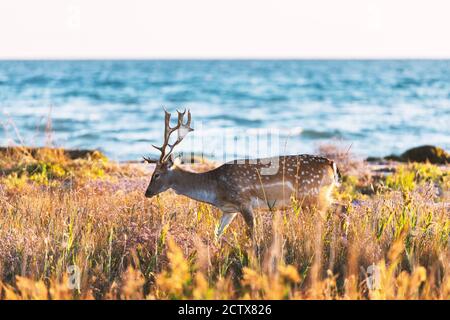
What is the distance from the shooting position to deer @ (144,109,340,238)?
7.60 m

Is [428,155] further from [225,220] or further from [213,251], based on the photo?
[213,251]

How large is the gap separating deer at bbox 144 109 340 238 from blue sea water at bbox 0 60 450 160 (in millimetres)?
4107

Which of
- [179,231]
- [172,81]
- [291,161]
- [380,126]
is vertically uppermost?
[172,81]

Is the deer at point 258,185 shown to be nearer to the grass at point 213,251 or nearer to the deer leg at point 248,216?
the deer leg at point 248,216

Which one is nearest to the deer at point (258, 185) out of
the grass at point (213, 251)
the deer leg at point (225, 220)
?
the deer leg at point (225, 220)

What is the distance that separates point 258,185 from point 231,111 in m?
32.2

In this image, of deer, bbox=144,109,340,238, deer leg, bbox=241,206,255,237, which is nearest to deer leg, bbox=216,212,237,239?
deer, bbox=144,109,340,238

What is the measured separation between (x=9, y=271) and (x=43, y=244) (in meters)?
0.45

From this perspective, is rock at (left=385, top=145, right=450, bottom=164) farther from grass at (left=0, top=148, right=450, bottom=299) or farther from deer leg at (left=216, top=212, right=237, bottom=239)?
deer leg at (left=216, top=212, right=237, bottom=239)

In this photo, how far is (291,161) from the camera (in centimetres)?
770

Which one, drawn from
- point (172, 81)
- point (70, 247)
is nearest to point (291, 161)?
point (70, 247)

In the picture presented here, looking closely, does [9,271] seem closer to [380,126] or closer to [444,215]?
[444,215]

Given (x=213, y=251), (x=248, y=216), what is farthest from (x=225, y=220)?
(x=213, y=251)

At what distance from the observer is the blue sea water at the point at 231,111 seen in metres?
24.5
